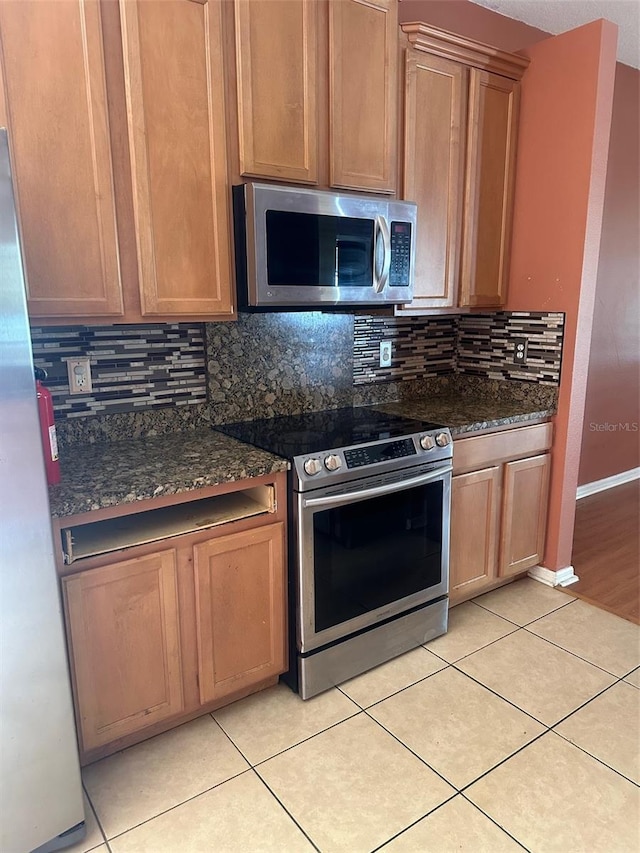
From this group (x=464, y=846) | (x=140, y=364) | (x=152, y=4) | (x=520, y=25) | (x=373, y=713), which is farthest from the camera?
(x=520, y=25)

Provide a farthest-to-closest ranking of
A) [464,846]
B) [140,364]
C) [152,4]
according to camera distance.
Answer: [140,364]
[152,4]
[464,846]

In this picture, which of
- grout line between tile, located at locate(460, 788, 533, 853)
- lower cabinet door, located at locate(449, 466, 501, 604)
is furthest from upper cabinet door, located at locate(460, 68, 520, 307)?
grout line between tile, located at locate(460, 788, 533, 853)

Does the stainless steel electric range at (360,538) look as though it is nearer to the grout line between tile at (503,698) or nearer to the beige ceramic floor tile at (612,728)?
the grout line between tile at (503,698)

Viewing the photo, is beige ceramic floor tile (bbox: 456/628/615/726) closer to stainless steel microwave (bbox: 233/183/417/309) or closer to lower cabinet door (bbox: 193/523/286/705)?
lower cabinet door (bbox: 193/523/286/705)

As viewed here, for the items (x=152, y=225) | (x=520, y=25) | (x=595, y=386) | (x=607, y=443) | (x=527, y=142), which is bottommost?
(x=607, y=443)

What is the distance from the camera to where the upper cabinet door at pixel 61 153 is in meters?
1.53

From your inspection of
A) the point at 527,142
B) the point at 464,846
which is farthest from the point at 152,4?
the point at 464,846

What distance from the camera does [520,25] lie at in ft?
9.82

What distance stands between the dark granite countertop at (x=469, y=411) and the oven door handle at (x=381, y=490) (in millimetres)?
219

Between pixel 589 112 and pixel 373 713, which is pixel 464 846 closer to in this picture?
pixel 373 713

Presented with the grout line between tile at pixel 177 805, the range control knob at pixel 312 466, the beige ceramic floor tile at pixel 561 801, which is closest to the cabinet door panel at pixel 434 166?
the range control knob at pixel 312 466

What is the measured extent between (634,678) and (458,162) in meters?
2.23

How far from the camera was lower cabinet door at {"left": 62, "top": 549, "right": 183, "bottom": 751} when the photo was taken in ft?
5.25

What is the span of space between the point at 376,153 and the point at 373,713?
81.2 inches
